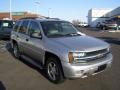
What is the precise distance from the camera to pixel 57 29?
7.09 metres

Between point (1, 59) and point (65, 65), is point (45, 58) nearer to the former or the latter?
point (65, 65)

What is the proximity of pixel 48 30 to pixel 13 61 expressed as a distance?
9.96 feet

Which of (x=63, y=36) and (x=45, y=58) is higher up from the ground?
(x=63, y=36)

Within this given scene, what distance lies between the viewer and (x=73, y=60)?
550 centimetres

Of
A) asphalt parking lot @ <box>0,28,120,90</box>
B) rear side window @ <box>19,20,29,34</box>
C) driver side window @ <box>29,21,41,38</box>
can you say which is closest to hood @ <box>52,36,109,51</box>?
driver side window @ <box>29,21,41,38</box>

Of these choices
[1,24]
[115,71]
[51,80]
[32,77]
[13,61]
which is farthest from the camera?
[1,24]

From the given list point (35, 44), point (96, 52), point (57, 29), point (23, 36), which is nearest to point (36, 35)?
point (35, 44)

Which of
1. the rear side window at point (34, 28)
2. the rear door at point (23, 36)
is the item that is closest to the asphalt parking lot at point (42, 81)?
the rear door at point (23, 36)

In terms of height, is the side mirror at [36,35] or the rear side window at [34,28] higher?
the rear side window at [34,28]

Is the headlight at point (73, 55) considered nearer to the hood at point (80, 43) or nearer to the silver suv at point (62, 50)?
the silver suv at point (62, 50)

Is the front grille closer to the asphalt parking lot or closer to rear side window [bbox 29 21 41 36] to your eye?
the asphalt parking lot

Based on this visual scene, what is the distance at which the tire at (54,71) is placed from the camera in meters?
5.86

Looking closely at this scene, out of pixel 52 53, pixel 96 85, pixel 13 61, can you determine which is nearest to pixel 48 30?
pixel 52 53

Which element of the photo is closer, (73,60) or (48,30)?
(73,60)
